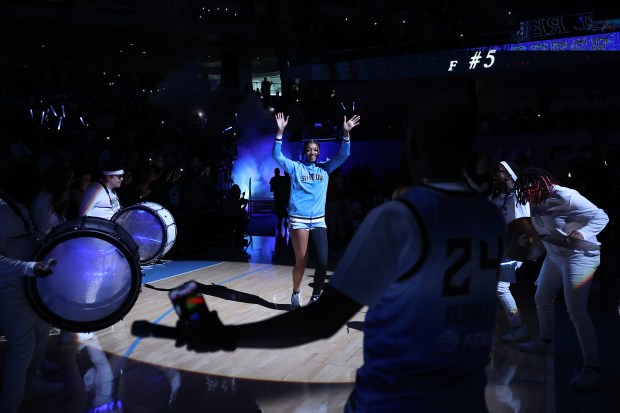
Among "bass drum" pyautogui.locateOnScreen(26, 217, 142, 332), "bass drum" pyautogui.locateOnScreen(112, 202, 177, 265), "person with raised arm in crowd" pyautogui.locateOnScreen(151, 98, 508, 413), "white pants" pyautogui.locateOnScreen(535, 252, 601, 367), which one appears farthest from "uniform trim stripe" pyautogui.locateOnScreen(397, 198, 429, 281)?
"bass drum" pyautogui.locateOnScreen(112, 202, 177, 265)

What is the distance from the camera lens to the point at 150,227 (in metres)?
7.50

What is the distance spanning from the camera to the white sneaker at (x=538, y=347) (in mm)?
4895

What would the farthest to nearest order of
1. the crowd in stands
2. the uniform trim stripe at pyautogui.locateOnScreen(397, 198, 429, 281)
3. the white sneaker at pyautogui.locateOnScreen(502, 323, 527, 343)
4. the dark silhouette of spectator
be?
the dark silhouette of spectator → the crowd in stands → the white sneaker at pyautogui.locateOnScreen(502, 323, 527, 343) → the uniform trim stripe at pyautogui.locateOnScreen(397, 198, 429, 281)

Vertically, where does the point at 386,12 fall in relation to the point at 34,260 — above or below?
above

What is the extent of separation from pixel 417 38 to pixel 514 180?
15536mm

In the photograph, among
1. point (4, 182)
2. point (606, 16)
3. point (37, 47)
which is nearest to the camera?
point (4, 182)

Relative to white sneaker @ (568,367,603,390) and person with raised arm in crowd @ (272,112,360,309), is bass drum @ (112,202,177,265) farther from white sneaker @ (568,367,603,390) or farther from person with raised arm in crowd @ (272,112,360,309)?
white sneaker @ (568,367,603,390)

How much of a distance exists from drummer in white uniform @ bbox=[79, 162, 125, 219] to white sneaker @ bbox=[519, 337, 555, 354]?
4198mm

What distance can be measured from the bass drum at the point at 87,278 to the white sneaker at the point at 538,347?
11.0 feet

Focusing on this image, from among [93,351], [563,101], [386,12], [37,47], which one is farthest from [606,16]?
[37,47]

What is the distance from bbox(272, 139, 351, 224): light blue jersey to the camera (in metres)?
6.23

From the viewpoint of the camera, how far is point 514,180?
16.5 ft

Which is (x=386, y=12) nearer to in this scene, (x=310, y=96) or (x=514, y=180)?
(x=310, y=96)

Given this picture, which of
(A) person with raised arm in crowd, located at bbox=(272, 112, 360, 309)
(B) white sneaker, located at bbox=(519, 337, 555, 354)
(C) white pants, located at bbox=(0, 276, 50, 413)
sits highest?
(A) person with raised arm in crowd, located at bbox=(272, 112, 360, 309)
